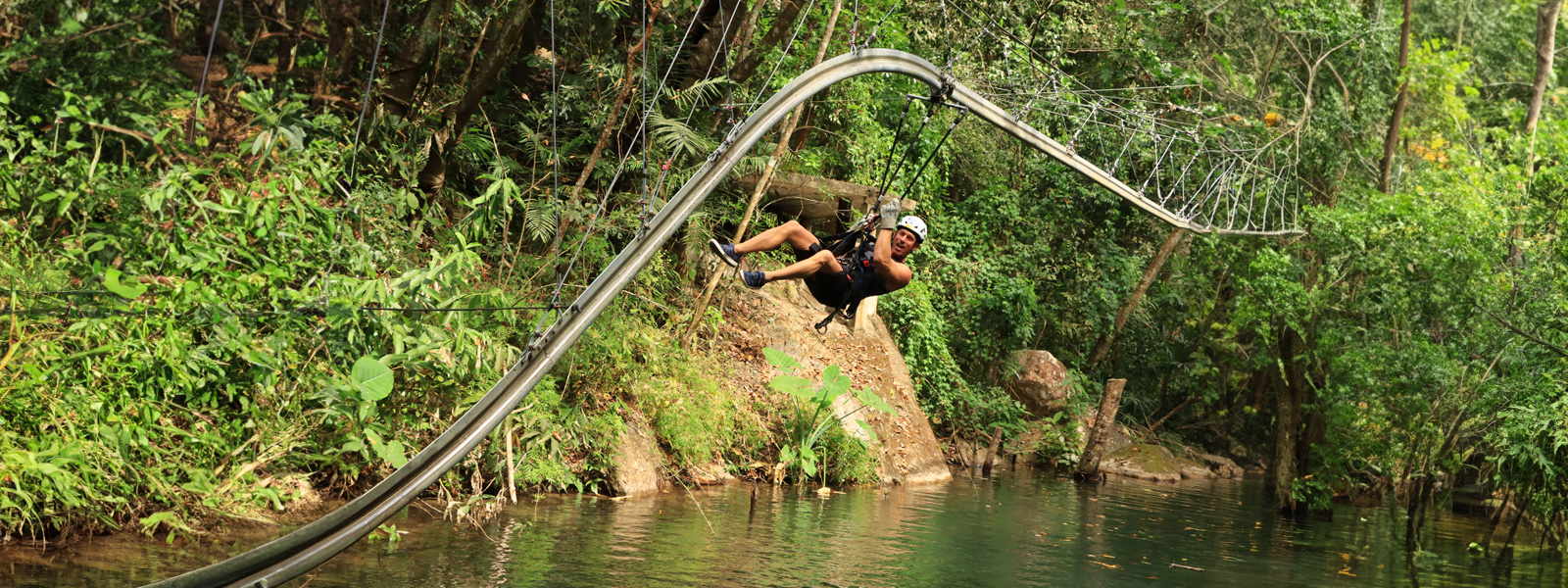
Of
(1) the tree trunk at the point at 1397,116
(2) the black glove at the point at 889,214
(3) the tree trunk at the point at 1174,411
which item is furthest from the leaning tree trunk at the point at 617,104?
(3) the tree trunk at the point at 1174,411

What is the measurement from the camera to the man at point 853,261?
735 centimetres

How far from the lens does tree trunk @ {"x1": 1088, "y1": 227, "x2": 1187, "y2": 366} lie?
18.2m

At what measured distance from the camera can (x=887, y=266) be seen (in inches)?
300

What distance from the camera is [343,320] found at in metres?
7.52

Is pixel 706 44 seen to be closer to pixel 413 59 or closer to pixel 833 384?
pixel 413 59

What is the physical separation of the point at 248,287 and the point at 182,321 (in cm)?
49

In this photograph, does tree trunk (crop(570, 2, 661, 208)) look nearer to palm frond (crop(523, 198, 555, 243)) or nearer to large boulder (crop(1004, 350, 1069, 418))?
palm frond (crop(523, 198, 555, 243))

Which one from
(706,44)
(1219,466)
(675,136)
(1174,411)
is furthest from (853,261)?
(1219,466)

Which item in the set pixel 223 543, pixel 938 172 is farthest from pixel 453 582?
pixel 938 172

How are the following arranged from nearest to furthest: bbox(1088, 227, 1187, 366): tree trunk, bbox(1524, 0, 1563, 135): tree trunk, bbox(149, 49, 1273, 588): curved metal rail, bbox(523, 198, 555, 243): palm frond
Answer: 1. bbox(149, 49, 1273, 588): curved metal rail
2. bbox(523, 198, 555, 243): palm frond
3. bbox(1088, 227, 1187, 366): tree trunk
4. bbox(1524, 0, 1563, 135): tree trunk

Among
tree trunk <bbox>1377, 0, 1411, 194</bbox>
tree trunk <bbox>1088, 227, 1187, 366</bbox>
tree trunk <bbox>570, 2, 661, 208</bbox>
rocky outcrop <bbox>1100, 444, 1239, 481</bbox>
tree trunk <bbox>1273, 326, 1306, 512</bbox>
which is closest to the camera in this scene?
tree trunk <bbox>570, 2, 661, 208</bbox>

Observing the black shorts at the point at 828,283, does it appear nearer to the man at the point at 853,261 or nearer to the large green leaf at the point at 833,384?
the man at the point at 853,261

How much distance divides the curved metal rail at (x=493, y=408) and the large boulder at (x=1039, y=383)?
42.8 feet

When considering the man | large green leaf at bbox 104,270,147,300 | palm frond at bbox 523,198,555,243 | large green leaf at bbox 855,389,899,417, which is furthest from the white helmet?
large green leaf at bbox 855,389,899,417
